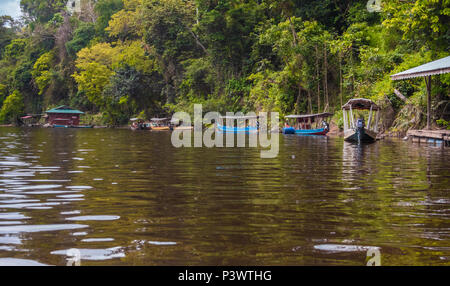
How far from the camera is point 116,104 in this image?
65.8 metres

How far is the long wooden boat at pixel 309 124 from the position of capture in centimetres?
3306

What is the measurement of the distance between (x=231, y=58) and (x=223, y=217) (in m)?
45.3

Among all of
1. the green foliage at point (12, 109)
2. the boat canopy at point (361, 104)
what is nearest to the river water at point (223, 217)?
the boat canopy at point (361, 104)

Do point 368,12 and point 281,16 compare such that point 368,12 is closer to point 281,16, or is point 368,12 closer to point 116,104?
point 281,16

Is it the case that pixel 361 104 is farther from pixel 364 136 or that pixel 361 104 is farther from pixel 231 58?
pixel 231 58

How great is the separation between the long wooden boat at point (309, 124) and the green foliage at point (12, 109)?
53.6 meters

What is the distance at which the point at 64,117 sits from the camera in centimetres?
7075

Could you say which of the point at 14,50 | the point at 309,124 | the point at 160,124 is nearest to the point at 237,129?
the point at 309,124

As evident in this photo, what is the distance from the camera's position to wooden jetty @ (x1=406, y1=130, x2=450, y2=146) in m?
18.7

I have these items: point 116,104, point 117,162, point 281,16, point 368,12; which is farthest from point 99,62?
point 117,162

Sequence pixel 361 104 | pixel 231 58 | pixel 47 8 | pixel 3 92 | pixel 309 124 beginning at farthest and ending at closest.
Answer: pixel 47 8 → pixel 3 92 → pixel 231 58 → pixel 309 124 → pixel 361 104

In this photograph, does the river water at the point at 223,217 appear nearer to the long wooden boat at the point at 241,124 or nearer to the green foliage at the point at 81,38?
the long wooden boat at the point at 241,124

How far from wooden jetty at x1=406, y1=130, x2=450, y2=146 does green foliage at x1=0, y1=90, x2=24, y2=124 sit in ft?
222
